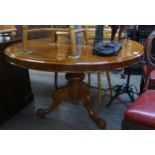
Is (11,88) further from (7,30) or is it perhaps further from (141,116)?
(141,116)

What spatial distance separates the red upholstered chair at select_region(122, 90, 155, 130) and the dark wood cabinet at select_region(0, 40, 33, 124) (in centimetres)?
123

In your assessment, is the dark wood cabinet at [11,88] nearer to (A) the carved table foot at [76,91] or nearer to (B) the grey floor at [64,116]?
(B) the grey floor at [64,116]

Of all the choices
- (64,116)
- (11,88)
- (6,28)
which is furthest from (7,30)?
(64,116)

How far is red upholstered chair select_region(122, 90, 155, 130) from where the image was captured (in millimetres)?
1110

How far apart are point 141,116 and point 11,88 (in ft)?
4.50

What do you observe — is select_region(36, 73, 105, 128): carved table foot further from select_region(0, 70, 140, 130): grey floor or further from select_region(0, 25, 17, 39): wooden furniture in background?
select_region(0, 25, 17, 39): wooden furniture in background

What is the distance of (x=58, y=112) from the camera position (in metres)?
2.22

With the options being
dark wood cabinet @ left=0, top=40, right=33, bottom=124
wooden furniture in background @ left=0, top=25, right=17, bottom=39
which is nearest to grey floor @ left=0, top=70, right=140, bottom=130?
dark wood cabinet @ left=0, top=40, right=33, bottom=124

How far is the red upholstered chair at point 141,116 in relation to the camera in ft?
3.64

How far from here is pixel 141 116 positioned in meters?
1.13

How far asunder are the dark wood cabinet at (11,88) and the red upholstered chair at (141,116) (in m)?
1.23

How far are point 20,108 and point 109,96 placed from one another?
44.5 inches
